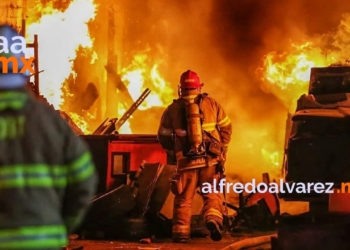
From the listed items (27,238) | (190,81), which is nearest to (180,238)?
(190,81)

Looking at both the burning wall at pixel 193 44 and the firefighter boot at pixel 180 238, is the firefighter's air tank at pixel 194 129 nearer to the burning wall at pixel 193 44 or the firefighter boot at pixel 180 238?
the burning wall at pixel 193 44

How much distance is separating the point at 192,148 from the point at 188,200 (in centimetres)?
50

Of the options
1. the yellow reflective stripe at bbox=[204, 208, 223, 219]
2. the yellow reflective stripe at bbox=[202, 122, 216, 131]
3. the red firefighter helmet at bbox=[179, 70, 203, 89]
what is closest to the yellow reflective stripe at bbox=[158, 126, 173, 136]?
the yellow reflective stripe at bbox=[202, 122, 216, 131]

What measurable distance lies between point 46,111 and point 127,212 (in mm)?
3588

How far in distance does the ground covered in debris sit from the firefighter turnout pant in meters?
0.12

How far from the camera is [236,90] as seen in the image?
656cm

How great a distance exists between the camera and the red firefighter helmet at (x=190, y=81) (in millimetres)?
5992

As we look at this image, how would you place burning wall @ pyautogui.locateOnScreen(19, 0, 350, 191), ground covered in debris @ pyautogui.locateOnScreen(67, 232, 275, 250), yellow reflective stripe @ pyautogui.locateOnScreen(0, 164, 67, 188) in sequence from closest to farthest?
1. yellow reflective stripe @ pyautogui.locateOnScreen(0, 164, 67, 188)
2. ground covered in debris @ pyautogui.locateOnScreen(67, 232, 275, 250)
3. burning wall @ pyautogui.locateOnScreen(19, 0, 350, 191)

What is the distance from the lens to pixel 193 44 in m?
6.38

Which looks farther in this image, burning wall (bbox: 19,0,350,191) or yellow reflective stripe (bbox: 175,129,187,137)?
burning wall (bbox: 19,0,350,191)

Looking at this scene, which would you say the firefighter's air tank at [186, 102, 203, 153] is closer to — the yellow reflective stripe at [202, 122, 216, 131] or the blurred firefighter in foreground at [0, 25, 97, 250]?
the yellow reflective stripe at [202, 122, 216, 131]

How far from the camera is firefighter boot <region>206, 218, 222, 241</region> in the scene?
5.80 metres

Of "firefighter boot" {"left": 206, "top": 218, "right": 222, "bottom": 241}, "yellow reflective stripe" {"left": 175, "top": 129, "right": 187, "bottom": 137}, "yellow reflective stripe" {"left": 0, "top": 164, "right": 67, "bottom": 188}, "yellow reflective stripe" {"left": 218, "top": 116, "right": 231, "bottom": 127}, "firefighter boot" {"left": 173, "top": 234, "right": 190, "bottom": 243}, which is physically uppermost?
"yellow reflective stripe" {"left": 218, "top": 116, "right": 231, "bottom": 127}

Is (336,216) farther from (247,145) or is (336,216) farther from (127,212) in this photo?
(127,212)
